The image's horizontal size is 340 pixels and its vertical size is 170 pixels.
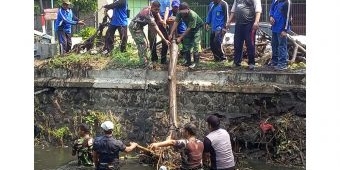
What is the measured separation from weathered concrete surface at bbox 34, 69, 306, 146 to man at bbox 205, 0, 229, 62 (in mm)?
1023

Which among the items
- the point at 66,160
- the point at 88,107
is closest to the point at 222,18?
the point at 88,107

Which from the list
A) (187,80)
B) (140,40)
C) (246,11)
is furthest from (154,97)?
(246,11)

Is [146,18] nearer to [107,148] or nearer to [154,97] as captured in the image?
[154,97]

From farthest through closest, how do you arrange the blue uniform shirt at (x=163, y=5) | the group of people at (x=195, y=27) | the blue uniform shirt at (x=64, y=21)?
the blue uniform shirt at (x=64, y=21) < the blue uniform shirt at (x=163, y=5) < the group of people at (x=195, y=27)

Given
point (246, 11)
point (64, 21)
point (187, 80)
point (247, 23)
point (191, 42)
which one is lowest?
point (187, 80)

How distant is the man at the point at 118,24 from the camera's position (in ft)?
42.9

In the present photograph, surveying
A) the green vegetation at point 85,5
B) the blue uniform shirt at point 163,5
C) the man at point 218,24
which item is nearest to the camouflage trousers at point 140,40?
the blue uniform shirt at point 163,5

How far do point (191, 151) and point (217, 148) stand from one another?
430mm

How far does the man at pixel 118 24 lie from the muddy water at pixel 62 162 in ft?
9.29

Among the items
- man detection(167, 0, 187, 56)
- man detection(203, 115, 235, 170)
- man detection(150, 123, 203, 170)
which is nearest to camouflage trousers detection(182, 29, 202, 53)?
man detection(167, 0, 187, 56)

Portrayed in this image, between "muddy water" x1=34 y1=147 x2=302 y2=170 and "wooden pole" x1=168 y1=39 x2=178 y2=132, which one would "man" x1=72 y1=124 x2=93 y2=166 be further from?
"wooden pole" x1=168 y1=39 x2=178 y2=132

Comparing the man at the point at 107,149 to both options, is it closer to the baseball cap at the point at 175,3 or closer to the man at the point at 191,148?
the man at the point at 191,148

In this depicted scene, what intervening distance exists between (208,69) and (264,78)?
1419 mm

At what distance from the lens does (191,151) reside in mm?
7691
